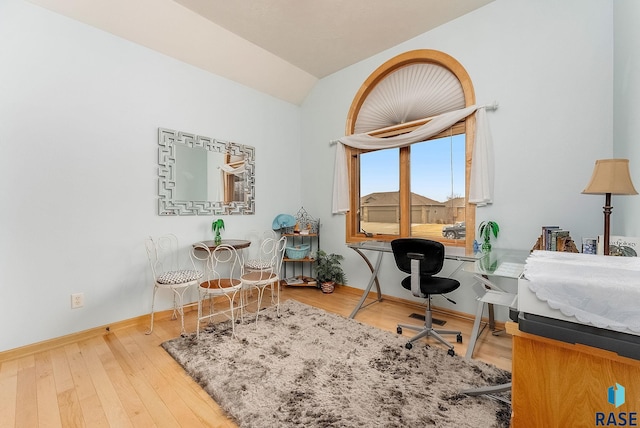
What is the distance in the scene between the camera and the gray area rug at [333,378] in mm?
1464

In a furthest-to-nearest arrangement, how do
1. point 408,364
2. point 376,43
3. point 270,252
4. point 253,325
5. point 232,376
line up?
point 270,252
point 376,43
point 253,325
point 408,364
point 232,376

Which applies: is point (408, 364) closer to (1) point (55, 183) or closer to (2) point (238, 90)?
(1) point (55, 183)

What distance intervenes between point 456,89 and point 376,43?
3.67ft

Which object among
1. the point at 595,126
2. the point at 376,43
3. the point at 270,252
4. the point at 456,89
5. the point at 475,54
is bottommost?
the point at 270,252

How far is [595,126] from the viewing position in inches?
83.9

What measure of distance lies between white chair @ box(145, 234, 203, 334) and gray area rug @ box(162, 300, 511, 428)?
1.69 ft

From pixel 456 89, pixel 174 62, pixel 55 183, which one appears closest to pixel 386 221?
pixel 456 89

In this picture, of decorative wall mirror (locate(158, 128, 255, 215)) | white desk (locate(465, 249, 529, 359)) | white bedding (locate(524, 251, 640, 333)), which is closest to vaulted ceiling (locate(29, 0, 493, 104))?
decorative wall mirror (locate(158, 128, 255, 215))

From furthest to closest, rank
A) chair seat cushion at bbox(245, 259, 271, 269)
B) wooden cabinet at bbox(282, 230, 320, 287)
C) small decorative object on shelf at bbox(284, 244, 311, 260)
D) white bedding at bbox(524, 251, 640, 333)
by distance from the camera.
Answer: wooden cabinet at bbox(282, 230, 320, 287), small decorative object on shelf at bbox(284, 244, 311, 260), chair seat cushion at bbox(245, 259, 271, 269), white bedding at bbox(524, 251, 640, 333)

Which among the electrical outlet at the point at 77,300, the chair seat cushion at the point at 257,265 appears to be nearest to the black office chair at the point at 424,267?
the chair seat cushion at the point at 257,265

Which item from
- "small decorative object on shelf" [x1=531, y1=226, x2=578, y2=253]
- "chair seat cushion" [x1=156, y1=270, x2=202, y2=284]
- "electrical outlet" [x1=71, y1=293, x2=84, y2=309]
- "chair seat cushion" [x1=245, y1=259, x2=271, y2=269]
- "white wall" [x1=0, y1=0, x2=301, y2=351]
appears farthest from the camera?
"chair seat cushion" [x1=245, y1=259, x2=271, y2=269]

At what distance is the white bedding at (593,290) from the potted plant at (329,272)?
9.43 ft

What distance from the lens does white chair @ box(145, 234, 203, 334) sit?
256cm

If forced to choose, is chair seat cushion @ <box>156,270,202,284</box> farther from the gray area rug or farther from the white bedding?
the white bedding
